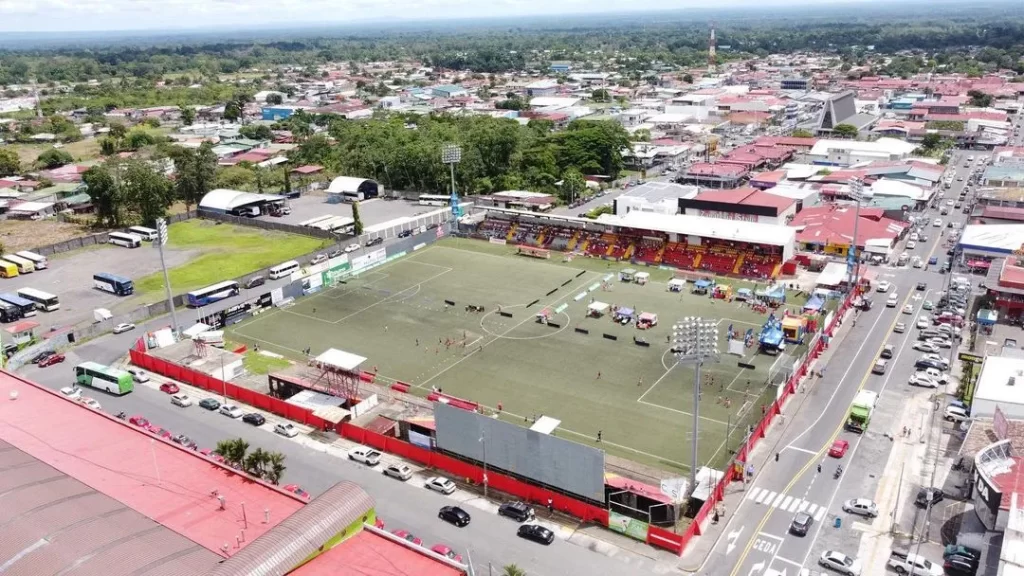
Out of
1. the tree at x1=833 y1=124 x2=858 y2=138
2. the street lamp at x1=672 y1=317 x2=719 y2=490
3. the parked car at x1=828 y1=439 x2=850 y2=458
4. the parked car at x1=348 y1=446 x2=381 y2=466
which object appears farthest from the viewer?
the tree at x1=833 y1=124 x2=858 y2=138

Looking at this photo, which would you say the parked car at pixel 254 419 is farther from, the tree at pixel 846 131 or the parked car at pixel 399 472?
the tree at pixel 846 131

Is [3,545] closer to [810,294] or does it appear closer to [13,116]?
[810,294]

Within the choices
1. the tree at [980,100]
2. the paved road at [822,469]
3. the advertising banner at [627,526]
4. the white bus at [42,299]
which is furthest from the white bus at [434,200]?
the tree at [980,100]

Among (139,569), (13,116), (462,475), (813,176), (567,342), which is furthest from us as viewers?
(13,116)

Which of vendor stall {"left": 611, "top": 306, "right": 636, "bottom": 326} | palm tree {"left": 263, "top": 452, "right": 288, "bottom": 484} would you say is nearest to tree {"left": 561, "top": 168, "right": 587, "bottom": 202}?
vendor stall {"left": 611, "top": 306, "right": 636, "bottom": 326}

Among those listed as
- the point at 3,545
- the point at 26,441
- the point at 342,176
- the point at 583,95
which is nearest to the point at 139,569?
the point at 3,545

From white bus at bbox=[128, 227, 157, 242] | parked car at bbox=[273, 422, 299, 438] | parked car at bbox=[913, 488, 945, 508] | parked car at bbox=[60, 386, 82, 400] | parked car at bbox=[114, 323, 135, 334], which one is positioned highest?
white bus at bbox=[128, 227, 157, 242]

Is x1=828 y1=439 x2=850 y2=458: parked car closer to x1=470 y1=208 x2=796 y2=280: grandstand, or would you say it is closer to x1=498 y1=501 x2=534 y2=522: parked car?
x1=498 y1=501 x2=534 y2=522: parked car
